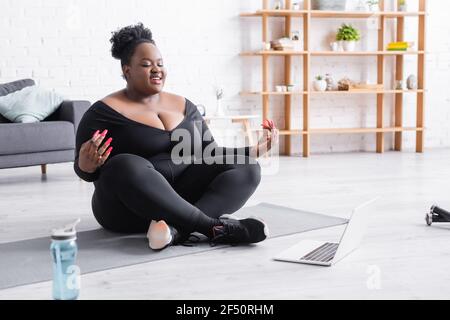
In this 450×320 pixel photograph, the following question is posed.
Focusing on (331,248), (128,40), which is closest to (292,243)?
(331,248)

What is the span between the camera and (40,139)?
13.7 feet

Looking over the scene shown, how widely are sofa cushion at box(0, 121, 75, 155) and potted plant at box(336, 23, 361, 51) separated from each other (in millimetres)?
2794

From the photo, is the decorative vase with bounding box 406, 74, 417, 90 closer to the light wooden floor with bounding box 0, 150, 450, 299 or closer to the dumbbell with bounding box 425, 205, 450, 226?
the light wooden floor with bounding box 0, 150, 450, 299

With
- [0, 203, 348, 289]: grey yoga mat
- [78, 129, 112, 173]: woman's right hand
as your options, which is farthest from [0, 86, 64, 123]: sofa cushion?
[78, 129, 112, 173]: woman's right hand

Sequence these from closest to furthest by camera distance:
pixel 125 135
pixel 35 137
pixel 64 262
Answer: pixel 64 262
pixel 125 135
pixel 35 137

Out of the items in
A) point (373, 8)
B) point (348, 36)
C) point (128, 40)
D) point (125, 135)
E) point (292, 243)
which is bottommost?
point (292, 243)

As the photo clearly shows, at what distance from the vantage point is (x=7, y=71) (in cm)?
517

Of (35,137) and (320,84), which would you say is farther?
(320,84)

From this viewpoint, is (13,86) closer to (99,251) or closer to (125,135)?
(125,135)

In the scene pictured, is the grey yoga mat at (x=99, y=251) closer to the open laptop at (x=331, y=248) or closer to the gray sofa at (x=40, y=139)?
the open laptop at (x=331, y=248)

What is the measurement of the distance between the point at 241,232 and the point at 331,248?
13.1 inches
